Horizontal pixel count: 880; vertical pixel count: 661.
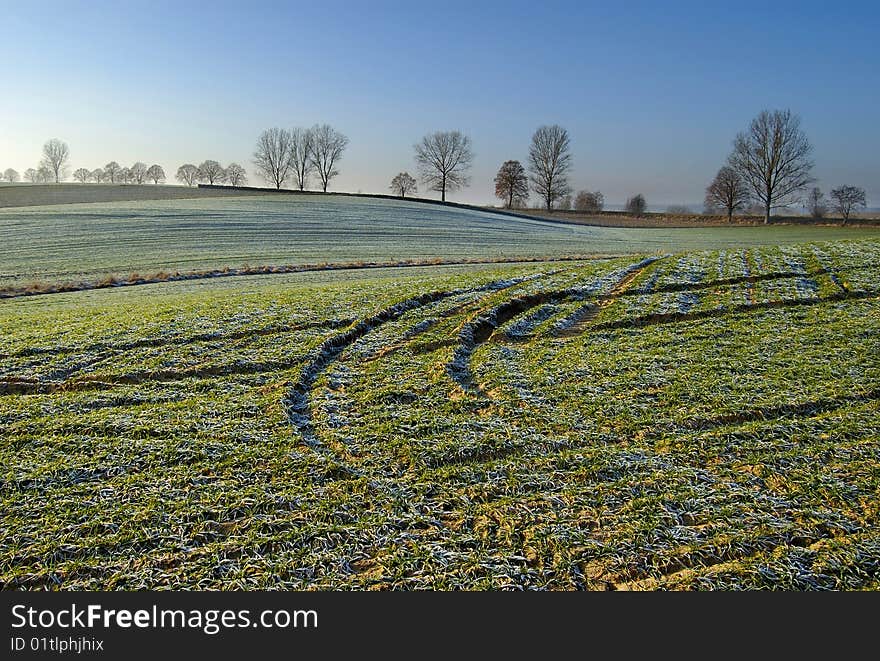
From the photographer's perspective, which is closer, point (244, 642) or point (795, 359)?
point (244, 642)

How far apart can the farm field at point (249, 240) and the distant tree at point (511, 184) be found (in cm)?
3847

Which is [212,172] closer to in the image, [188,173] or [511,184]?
[188,173]

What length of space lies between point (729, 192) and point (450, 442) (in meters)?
82.2

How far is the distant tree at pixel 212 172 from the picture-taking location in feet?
403

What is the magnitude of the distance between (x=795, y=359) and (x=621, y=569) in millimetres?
6011

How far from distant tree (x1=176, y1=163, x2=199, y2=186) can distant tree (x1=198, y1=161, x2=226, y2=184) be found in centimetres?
291

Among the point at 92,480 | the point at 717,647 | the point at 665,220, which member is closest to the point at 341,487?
the point at 92,480

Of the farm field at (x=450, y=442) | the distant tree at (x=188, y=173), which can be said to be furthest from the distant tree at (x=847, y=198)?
the distant tree at (x=188, y=173)

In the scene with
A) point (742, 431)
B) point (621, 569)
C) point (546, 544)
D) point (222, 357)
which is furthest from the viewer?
point (222, 357)

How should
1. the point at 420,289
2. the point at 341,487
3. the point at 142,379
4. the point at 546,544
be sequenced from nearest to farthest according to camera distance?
1. the point at 546,544
2. the point at 341,487
3. the point at 142,379
4. the point at 420,289

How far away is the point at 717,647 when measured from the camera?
11.7 feet

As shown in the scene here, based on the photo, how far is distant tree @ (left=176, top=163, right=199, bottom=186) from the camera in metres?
126

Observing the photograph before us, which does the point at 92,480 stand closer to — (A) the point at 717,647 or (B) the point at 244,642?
(B) the point at 244,642

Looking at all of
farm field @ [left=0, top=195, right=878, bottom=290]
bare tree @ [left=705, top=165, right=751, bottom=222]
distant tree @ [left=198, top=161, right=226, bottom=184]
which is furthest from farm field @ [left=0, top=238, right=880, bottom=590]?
distant tree @ [left=198, top=161, right=226, bottom=184]
